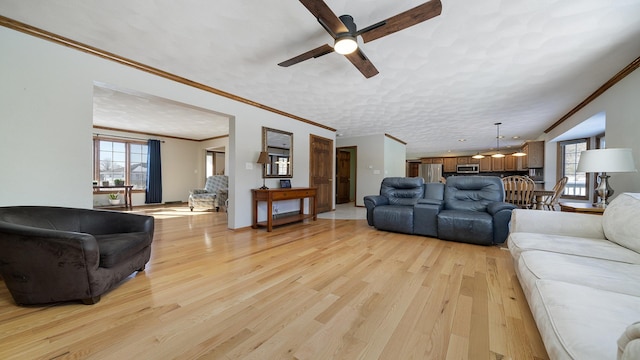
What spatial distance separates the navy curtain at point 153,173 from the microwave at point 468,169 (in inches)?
441

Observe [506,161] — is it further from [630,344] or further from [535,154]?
[630,344]

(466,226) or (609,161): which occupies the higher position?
(609,161)

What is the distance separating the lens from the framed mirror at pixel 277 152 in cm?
441

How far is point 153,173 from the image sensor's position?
23.0ft

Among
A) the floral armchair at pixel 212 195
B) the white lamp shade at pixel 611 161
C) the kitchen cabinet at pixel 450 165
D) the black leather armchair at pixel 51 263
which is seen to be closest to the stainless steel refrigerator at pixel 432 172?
the kitchen cabinet at pixel 450 165

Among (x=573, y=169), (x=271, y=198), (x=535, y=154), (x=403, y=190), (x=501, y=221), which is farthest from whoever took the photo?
(x=535, y=154)

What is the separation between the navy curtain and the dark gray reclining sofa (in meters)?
6.63

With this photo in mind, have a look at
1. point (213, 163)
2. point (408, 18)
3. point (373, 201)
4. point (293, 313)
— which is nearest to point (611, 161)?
point (408, 18)

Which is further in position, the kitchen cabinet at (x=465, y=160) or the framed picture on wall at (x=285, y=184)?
the kitchen cabinet at (x=465, y=160)

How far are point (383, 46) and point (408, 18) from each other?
736 millimetres

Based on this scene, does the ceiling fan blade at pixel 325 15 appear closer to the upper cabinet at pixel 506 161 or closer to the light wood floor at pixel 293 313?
the light wood floor at pixel 293 313

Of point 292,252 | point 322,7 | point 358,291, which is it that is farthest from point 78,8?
point 358,291

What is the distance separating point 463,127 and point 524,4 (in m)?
4.49

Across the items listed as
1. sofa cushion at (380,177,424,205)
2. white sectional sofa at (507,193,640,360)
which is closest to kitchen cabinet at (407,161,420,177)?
sofa cushion at (380,177,424,205)
